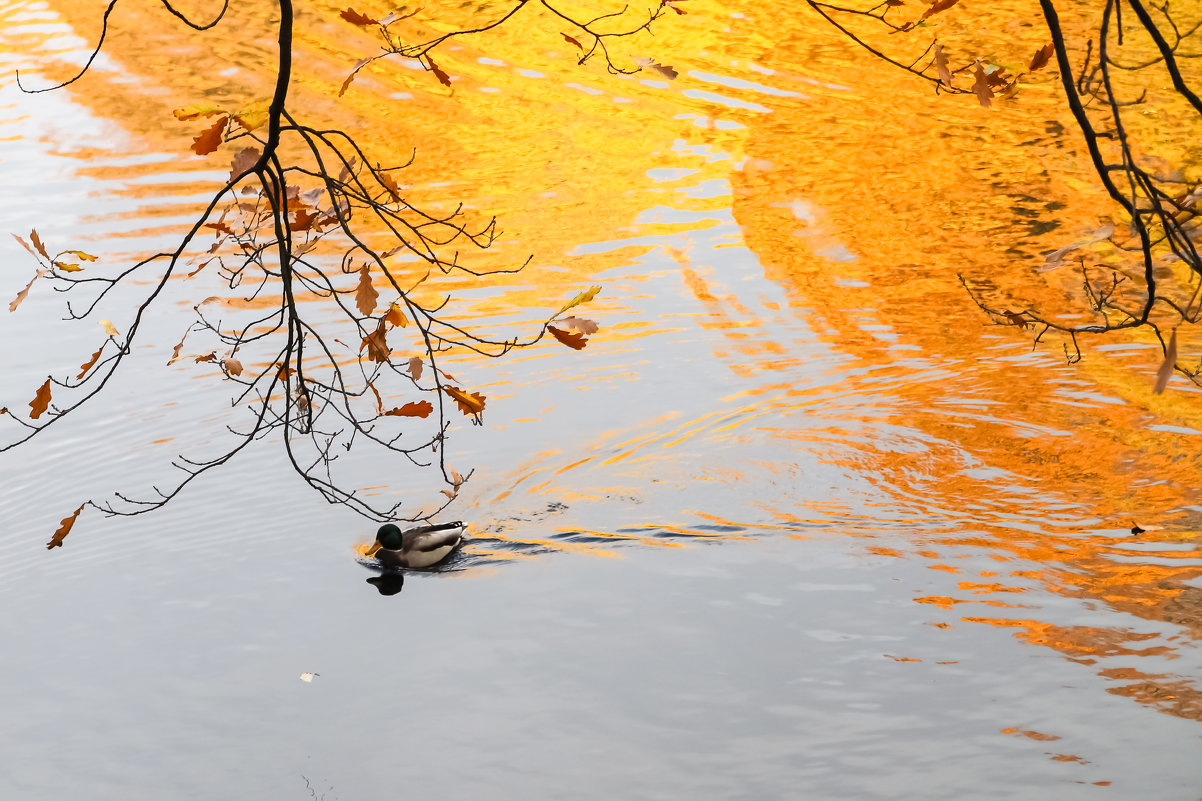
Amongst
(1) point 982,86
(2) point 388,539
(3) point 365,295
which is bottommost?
(2) point 388,539

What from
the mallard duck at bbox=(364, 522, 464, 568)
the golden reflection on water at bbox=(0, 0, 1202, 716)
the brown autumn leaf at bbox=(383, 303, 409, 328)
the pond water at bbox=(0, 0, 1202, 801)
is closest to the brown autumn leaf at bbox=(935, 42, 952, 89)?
the brown autumn leaf at bbox=(383, 303, 409, 328)

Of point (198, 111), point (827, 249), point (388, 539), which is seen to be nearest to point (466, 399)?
point (198, 111)

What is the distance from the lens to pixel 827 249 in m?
9.54

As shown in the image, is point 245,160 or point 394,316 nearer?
point 245,160

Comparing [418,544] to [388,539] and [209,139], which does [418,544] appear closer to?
[388,539]

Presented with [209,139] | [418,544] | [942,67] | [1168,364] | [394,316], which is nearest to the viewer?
[1168,364]

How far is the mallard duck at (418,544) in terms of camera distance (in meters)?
6.16

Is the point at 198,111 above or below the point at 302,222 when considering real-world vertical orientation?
above

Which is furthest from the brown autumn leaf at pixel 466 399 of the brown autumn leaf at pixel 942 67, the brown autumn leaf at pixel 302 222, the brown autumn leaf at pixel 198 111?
the brown autumn leaf at pixel 942 67

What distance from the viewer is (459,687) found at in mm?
5293

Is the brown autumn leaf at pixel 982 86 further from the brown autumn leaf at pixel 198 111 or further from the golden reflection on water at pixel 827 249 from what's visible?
the golden reflection on water at pixel 827 249

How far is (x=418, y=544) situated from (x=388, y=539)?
210 millimetres

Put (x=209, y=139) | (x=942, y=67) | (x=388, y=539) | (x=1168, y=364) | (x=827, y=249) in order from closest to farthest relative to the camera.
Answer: (x=1168, y=364), (x=209, y=139), (x=942, y=67), (x=388, y=539), (x=827, y=249)

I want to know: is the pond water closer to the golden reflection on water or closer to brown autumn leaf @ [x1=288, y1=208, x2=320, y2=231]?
the golden reflection on water
